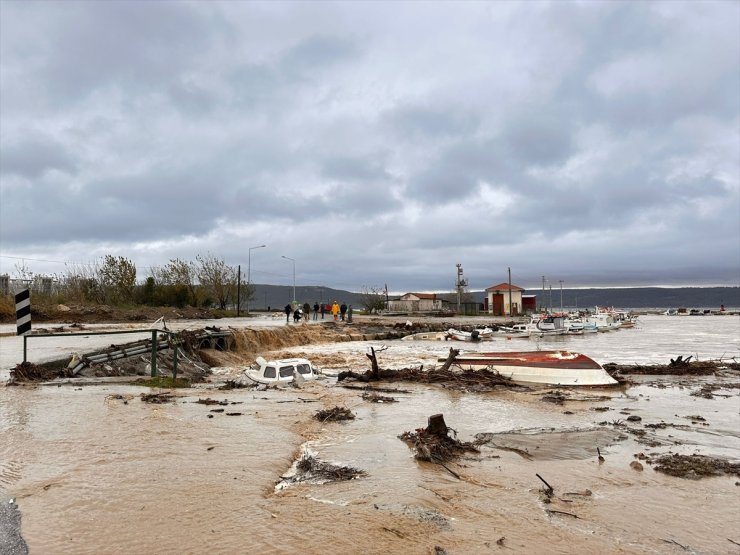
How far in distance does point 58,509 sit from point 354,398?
9329 millimetres

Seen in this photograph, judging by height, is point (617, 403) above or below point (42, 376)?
below

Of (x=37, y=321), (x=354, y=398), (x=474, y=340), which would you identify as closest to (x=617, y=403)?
(x=354, y=398)

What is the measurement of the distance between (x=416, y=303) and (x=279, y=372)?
88.3m

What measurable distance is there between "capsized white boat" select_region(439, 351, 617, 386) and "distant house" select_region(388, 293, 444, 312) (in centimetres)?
7753

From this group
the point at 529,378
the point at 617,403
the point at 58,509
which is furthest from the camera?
the point at 529,378

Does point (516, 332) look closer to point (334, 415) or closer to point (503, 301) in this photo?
point (334, 415)

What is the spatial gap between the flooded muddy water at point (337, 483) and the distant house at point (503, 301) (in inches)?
3418

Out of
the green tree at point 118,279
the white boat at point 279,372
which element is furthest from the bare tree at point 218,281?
the white boat at point 279,372

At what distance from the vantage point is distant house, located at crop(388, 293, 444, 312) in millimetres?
101938

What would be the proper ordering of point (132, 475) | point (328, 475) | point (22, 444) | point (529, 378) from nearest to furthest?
1. point (132, 475)
2. point (328, 475)
3. point (22, 444)
4. point (529, 378)

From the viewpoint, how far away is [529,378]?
1866 centimetres

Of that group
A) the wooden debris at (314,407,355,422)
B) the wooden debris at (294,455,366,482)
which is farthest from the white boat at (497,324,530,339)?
the wooden debris at (294,455,366,482)

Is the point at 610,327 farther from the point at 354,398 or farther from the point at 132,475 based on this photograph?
the point at 132,475

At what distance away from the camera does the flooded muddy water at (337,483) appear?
5230mm
